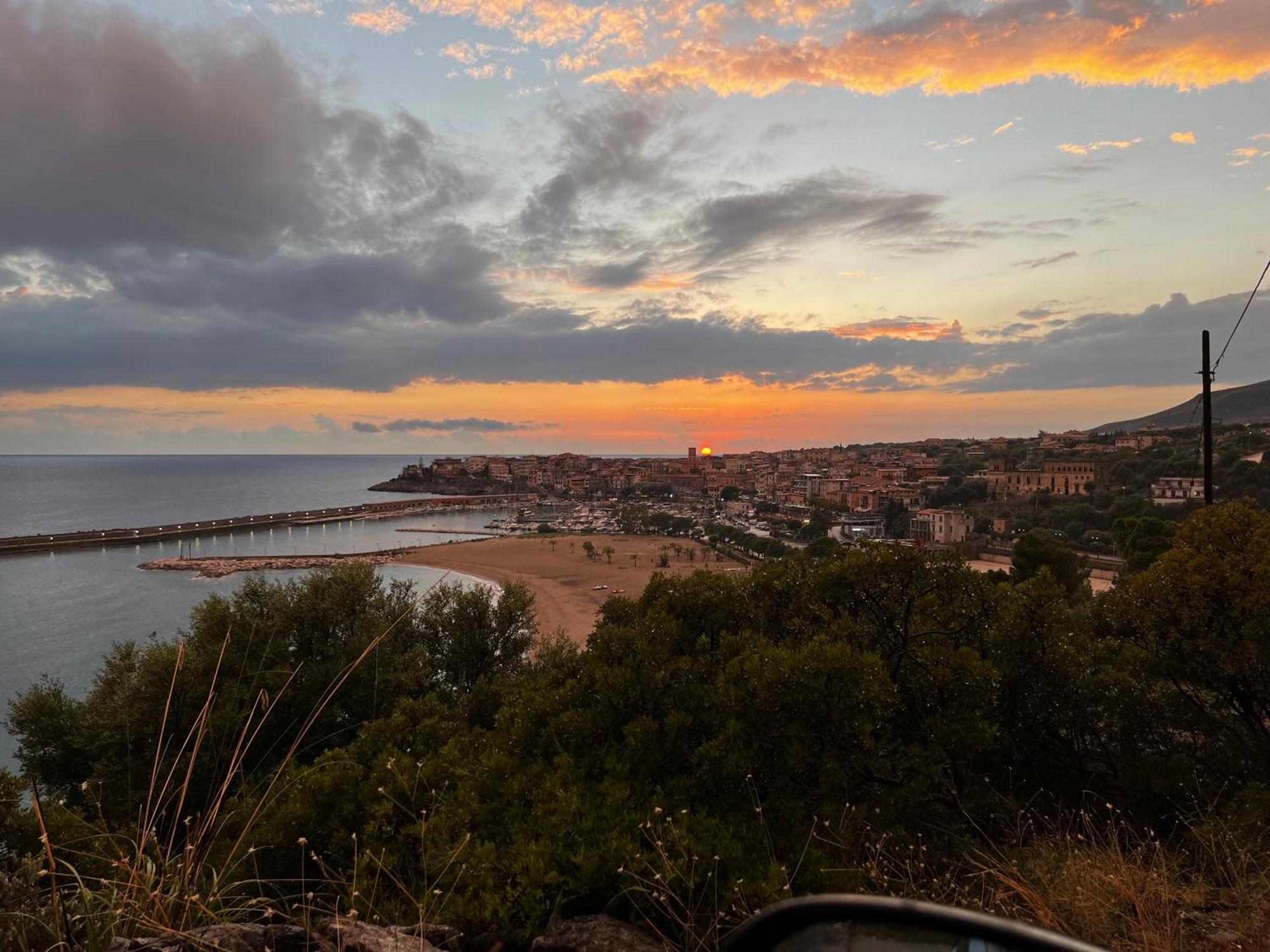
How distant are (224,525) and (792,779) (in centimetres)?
7461

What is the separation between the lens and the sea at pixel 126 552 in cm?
2422

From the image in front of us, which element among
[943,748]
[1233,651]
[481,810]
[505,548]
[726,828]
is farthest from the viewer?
[505,548]

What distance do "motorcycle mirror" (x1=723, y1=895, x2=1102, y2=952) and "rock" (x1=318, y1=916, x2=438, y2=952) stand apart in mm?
1390

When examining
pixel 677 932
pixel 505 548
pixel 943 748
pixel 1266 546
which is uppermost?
pixel 1266 546

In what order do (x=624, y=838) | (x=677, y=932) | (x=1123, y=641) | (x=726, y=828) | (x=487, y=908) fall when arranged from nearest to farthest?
(x=677, y=932) → (x=487, y=908) → (x=624, y=838) → (x=726, y=828) → (x=1123, y=641)

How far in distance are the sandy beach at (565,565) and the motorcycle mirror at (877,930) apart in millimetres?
23503

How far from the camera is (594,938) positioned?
2.55 m

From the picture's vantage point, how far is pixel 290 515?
2975 inches

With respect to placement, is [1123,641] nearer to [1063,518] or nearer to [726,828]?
[726,828]

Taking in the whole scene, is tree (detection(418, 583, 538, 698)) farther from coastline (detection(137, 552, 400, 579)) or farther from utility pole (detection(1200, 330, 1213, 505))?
coastline (detection(137, 552, 400, 579))

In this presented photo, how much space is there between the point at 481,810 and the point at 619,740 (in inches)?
49.0

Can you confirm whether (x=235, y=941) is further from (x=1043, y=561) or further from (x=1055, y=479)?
(x=1055, y=479)

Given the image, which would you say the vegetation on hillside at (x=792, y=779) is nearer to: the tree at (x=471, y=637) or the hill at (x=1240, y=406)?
the tree at (x=471, y=637)

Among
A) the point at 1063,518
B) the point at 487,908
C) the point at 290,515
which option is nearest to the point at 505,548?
the point at 290,515
